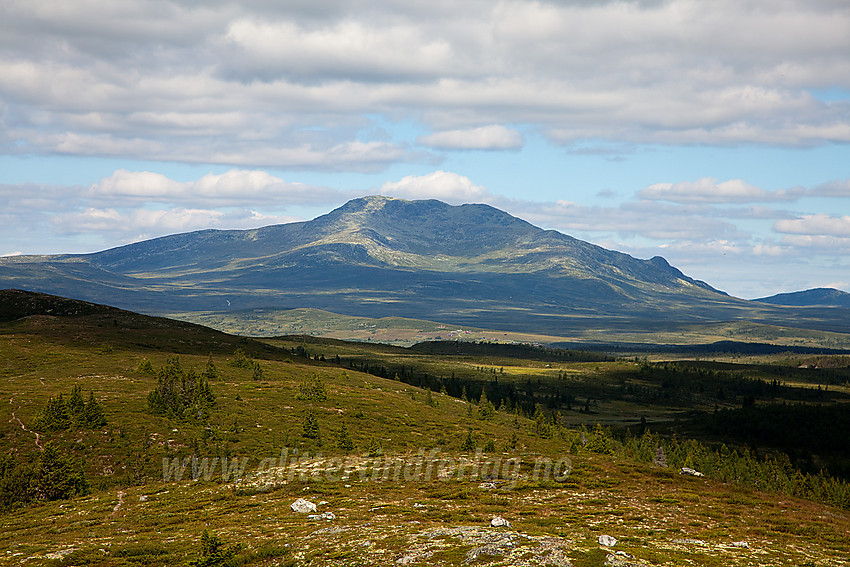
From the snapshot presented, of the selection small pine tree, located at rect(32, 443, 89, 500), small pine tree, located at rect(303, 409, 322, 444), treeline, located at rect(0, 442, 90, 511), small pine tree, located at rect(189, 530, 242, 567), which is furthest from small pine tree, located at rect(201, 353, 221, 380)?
small pine tree, located at rect(189, 530, 242, 567)

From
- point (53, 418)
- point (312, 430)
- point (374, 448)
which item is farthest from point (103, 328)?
point (374, 448)

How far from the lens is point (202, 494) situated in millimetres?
52781

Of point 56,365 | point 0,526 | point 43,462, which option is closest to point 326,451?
point 43,462

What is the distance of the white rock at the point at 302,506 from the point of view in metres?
45.8

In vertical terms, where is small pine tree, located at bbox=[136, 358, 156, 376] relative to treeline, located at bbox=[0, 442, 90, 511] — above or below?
above

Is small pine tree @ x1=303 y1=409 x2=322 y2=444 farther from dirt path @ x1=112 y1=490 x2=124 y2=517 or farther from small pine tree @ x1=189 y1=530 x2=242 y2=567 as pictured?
small pine tree @ x1=189 y1=530 x2=242 y2=567

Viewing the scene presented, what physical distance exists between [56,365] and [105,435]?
48759 mm

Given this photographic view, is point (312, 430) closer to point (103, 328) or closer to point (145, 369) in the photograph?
point (145, 369)

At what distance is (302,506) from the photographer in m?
46.2

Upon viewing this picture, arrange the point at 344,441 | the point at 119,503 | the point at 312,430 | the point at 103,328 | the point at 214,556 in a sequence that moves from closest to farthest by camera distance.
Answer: the point at 214,556, the point at 119,503, the point at 344,441, the point at 312,430, the point at 103,328

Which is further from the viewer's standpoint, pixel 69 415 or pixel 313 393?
pixel 313 393

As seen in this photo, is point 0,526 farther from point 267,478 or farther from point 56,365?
point 56,365

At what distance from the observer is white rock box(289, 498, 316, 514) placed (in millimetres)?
45812

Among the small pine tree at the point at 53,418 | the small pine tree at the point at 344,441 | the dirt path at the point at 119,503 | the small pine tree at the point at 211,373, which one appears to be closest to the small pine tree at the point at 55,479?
the dirt path at the point at 119,503
